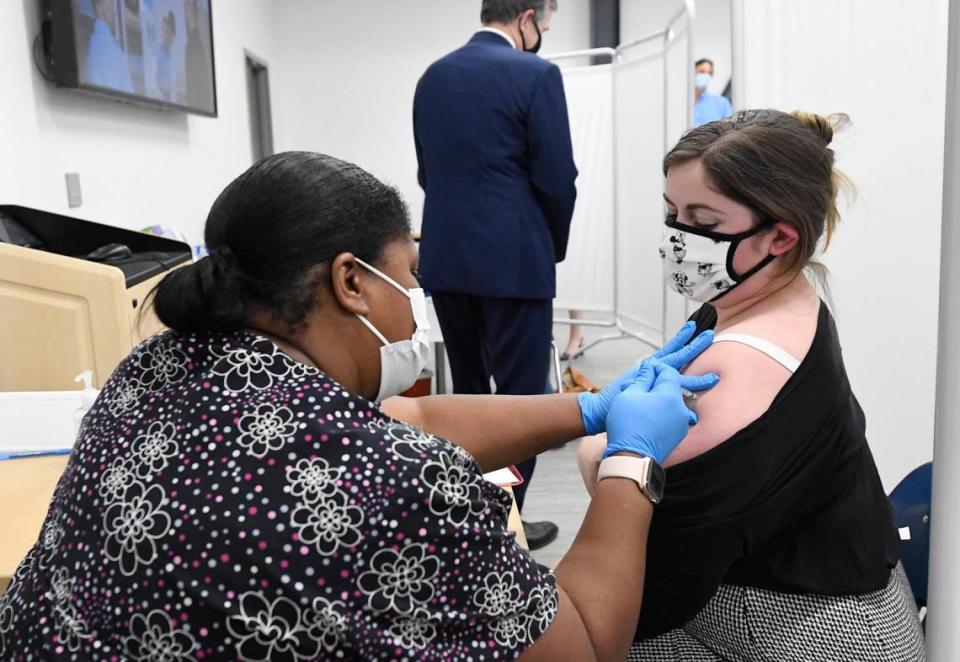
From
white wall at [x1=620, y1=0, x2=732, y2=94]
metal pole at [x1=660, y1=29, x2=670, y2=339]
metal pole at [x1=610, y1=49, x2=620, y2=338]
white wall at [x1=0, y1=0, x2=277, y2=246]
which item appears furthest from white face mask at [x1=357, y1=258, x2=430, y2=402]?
white wall at [x1=620, y1=0, x2=732, y2=94]

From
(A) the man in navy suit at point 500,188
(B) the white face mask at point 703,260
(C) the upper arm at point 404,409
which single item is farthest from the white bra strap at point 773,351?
(A) the man in navy suit at point 500,188

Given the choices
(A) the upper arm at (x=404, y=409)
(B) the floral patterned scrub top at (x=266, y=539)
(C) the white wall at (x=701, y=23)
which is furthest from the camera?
(C) the white wall at (x=701, y=23)

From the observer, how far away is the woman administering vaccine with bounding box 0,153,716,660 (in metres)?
0.65

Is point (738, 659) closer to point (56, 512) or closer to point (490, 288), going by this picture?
point (56, 512)

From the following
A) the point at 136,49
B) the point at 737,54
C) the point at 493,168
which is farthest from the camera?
the point at 136,49

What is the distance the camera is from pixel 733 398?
100 centimetres

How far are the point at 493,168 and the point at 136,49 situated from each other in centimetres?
159

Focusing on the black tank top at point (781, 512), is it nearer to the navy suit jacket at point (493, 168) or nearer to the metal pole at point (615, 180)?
the navy suit jacket at point (493, 168)

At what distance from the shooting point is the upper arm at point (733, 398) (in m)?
0.99

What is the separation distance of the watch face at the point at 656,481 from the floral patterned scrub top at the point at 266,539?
217mm

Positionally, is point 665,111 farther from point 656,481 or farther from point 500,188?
point 656,481

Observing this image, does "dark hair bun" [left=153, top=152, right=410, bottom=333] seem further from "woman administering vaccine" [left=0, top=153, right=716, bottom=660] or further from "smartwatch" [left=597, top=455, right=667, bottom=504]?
"smartwatch" [left=597, top=455, right=667, bottom=504]

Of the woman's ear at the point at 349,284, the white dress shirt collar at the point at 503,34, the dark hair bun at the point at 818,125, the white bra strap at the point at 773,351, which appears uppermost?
the white dress shirt collar at the point at 503,34

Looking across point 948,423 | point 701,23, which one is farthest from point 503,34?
point 701,23
